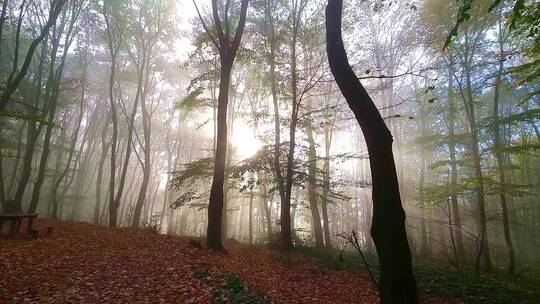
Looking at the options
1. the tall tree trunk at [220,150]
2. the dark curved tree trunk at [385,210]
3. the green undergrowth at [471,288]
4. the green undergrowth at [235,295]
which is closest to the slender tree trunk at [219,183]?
the tall tree trunk at [220,150]

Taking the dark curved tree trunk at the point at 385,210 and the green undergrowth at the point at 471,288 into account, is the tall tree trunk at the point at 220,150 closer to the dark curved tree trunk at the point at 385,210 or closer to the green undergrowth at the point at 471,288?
the green undergrowth at the point at 471,288

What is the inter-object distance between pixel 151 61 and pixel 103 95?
872 centimetres

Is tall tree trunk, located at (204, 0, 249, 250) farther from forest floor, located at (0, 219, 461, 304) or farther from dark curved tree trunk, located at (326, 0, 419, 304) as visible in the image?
dark curved tree trunk, located at (326, 0, 419, 304)

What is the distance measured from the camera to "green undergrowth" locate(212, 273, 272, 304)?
5.82 meters

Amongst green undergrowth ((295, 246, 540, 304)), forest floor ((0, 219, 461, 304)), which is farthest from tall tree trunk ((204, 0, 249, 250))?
green undergrowth ((295, 246, 540, 304))

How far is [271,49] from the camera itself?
15.0 metres

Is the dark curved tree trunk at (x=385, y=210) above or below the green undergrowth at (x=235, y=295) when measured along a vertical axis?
above

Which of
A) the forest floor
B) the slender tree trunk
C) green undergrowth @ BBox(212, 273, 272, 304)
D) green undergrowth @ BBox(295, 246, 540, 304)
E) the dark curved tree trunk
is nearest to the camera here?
the dark curved tree trunk

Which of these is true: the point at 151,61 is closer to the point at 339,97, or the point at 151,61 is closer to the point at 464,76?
the point at 339,97

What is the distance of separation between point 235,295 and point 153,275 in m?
2.38

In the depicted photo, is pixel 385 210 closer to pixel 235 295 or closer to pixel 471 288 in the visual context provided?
pixel 235 295

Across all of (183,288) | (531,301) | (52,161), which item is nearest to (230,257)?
(183,288)

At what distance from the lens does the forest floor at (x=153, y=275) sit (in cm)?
597

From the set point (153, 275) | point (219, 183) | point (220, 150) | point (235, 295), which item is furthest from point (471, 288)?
point (220, 150)
